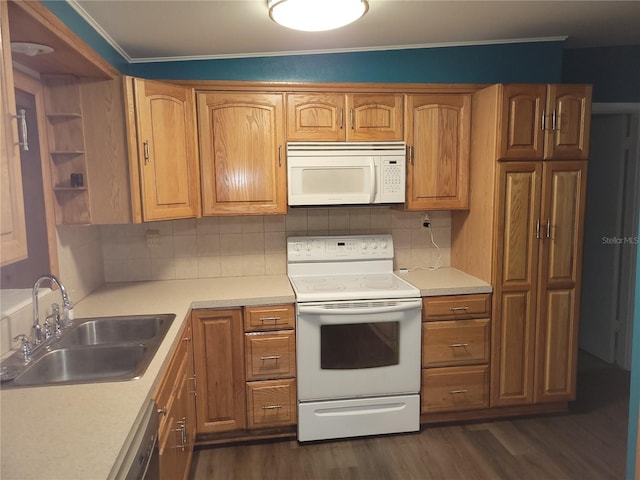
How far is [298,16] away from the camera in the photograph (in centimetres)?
187

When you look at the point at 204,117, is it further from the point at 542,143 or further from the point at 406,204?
the point at 542,143

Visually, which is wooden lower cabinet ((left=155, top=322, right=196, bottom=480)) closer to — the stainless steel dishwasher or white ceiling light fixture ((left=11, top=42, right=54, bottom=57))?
the stainless steel dishwasher

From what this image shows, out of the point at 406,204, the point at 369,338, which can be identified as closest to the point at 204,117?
the point at 406,204

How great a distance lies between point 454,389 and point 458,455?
362 mm

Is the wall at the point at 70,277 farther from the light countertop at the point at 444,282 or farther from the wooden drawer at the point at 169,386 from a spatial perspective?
the light countertop at the point at 444,282

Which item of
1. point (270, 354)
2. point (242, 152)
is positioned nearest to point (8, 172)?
point (242, 152)

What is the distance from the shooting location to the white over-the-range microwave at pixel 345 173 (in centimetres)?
260

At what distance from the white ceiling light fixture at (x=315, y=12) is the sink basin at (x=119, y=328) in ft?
4.68

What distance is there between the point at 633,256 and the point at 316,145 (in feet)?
8.68

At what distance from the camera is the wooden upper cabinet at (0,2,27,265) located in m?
1.15

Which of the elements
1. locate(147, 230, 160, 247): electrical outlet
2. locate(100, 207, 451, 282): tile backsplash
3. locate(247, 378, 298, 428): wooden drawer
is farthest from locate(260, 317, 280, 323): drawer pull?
locate(147, 230, 160, 247): electrical outlet

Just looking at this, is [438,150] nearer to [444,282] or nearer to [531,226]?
[531,226]

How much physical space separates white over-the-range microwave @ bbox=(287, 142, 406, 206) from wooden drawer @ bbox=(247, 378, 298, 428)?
1051mm

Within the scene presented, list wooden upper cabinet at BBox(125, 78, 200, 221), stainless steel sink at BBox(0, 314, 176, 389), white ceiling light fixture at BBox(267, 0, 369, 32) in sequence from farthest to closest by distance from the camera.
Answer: wooden upper cabinet at BBox(125, 78, 200, 221) → white ceiling light fixture at BBox(267, 0, 369, 32) → stainless steel sink at BBox(0, 314, 176, 389)
